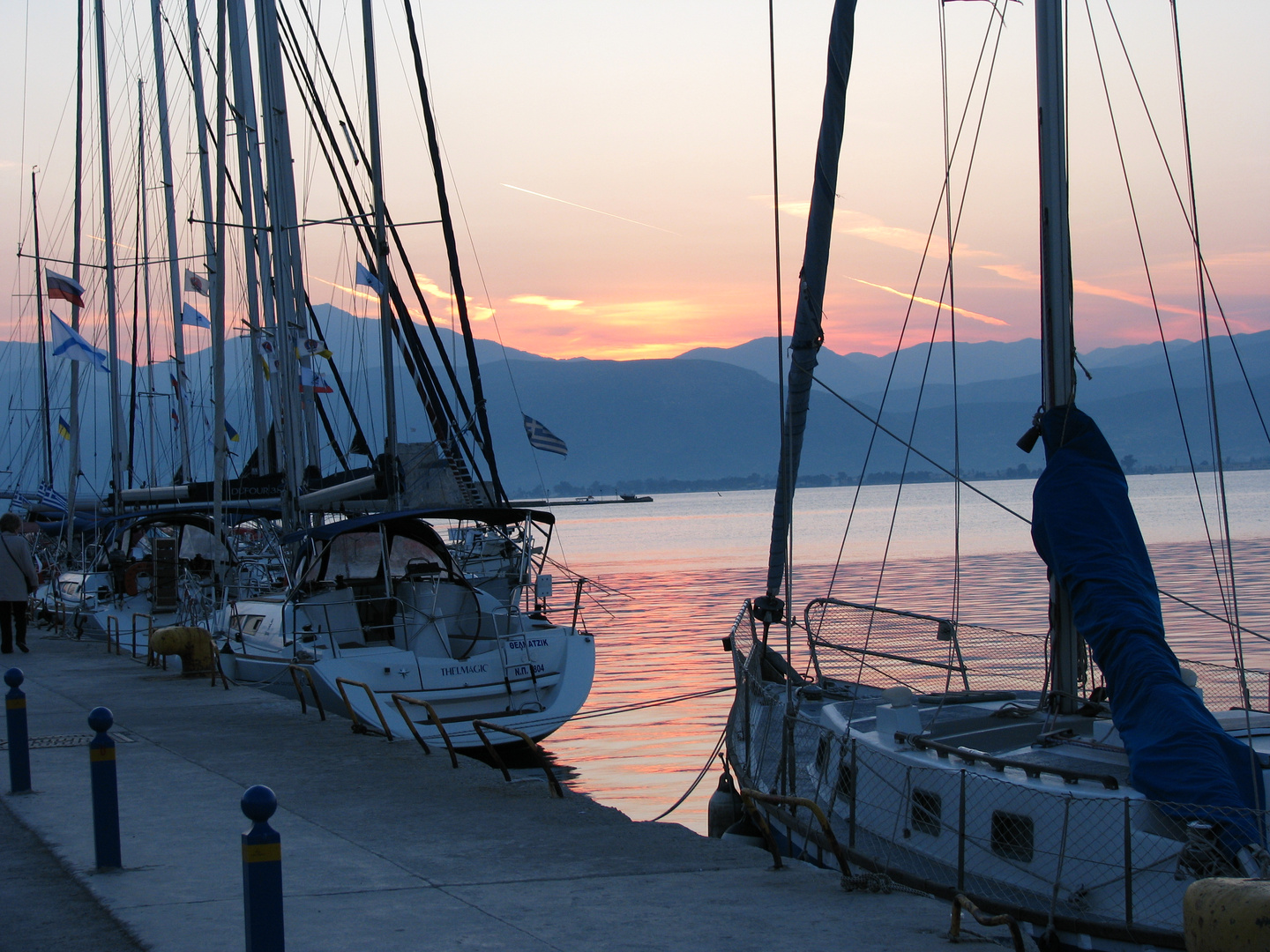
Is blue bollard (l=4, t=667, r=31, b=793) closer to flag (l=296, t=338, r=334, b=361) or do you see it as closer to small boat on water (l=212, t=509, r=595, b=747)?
small boat on water (l=212, t=509, r=595, b=747)

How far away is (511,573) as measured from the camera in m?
24.8

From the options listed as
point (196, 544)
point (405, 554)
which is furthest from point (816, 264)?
point (196, 544)

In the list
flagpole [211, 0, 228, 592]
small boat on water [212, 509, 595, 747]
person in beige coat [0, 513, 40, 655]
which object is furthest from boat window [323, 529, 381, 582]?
person in beige coat [0, 513, 40, 655]

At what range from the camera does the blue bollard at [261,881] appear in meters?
4.83

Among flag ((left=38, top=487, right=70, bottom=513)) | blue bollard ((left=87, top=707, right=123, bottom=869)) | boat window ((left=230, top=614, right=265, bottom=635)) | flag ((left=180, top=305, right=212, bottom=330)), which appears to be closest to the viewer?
blue bollard ((left=87, top=707, right=123, bottom=869))

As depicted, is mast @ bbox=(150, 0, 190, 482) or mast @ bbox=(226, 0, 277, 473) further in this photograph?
mast @ bbox=(150, 0, 190, 482)

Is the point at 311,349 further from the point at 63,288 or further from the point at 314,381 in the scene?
the point at 63,288

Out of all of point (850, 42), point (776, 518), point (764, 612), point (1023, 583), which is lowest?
point (1023, 583)

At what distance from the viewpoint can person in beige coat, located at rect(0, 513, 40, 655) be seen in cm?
1789

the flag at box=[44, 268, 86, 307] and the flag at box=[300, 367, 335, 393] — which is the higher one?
the flag at box=[44, 268, 86, 307]

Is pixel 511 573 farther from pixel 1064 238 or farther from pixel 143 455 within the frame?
pixel 143 455

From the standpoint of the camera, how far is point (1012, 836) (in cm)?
719

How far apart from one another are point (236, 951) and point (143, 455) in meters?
49.0

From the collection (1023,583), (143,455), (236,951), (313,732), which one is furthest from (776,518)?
(143,455)
